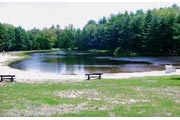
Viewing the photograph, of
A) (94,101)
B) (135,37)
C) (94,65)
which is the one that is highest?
(135,37)

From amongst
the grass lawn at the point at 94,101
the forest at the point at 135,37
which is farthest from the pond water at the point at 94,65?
the grass lawn at the point at 94,101

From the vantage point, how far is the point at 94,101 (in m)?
21.6

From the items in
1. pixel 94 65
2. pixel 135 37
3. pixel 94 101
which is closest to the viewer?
pixel 94 101

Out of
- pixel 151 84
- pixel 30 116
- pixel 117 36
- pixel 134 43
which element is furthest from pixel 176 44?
pixel 30 116

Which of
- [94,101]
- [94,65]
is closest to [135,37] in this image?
[94,65]

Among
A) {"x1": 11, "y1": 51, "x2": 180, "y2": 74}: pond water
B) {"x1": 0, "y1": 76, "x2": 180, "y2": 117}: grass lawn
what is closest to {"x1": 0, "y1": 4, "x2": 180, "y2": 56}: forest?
{"x1": 11, "y1": 51, "x2": 180, "y2": 74}: pond water

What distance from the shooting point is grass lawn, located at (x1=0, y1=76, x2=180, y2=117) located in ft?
59.1

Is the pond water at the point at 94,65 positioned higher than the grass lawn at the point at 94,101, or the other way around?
the grass lawn at the point at 94,101

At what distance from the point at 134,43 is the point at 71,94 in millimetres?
107025

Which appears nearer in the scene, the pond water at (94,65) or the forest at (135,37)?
the pond water at (94,65)

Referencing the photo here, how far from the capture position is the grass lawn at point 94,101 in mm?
18000

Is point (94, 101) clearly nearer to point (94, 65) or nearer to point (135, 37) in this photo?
point (94, 65)

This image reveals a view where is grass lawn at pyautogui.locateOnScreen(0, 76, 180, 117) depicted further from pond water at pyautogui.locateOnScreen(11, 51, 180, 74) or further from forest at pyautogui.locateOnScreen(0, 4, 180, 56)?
forest at pyautogui.locateOnScreen(0, 4, 180, 56)

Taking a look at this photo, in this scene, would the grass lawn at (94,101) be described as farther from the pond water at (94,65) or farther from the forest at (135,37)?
the forest at (135,37)
